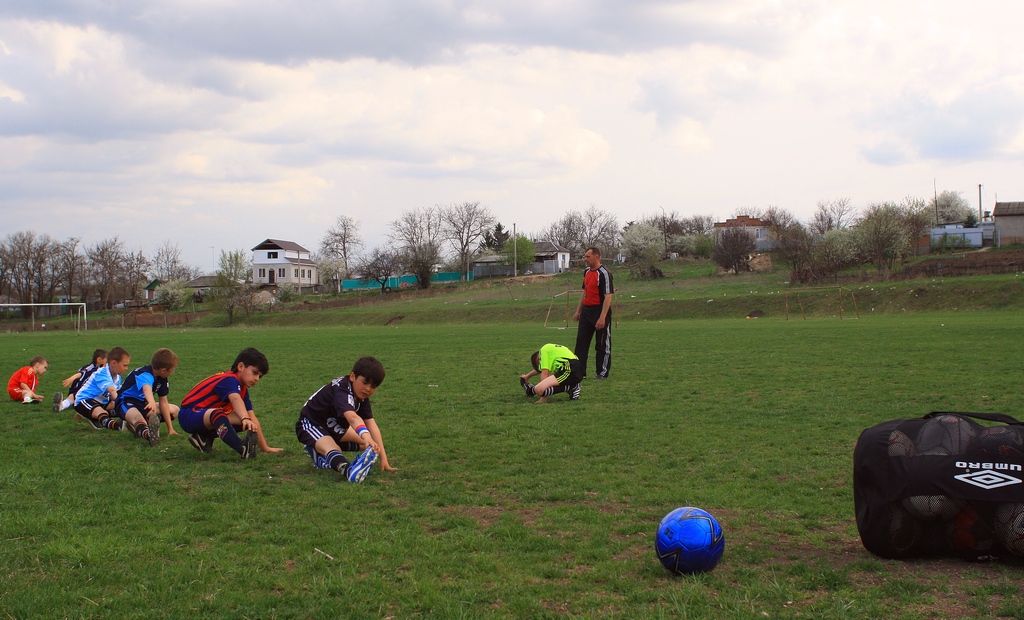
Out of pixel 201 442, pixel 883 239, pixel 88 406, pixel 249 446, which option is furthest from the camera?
pixel 883 239

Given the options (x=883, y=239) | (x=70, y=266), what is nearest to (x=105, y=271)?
(x=70, y=266)

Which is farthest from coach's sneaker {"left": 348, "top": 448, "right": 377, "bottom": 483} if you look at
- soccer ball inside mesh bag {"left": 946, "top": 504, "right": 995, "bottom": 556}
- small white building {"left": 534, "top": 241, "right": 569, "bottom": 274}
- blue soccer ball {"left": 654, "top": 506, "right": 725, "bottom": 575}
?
small white building {"left": 534, "top": 241, "right": 569, "bottom": 274}

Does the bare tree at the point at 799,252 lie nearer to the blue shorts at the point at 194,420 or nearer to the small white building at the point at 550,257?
the small white building at the point at 550,257

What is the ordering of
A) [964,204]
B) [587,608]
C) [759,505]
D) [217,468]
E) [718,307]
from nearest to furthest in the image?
[587,608] → [759,505] → [217,468] → [718,307] → [964,204]

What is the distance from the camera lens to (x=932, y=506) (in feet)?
14.1

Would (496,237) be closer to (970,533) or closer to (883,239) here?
(883,239)

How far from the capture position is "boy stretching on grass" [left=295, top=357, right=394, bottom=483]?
679 cm

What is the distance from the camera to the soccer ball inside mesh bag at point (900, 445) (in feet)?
14.3

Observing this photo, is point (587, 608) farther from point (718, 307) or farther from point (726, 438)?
point (718, 307)

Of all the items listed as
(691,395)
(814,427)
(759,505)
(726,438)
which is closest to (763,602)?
(759,505)

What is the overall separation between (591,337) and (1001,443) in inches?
355

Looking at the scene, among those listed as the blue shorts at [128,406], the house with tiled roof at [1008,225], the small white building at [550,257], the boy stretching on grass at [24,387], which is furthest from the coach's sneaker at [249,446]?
the small white building at [550,257]

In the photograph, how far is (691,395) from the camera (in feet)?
37.9

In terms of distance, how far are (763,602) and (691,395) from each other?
7771mm
